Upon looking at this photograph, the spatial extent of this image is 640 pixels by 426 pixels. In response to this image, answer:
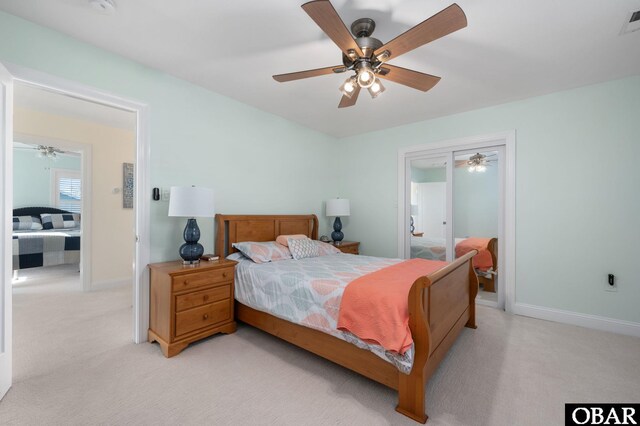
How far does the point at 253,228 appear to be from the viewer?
3.54 meters

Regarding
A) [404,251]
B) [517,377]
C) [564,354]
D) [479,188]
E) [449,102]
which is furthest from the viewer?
[404,251]

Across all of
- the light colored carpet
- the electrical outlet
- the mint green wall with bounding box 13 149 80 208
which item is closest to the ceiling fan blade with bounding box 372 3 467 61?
the light colored carpet

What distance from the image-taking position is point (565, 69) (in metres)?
2.66

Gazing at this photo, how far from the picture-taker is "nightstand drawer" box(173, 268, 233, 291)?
93.4 inches

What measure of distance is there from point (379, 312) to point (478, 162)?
3.03 metres

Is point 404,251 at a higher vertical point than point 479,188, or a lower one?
lower

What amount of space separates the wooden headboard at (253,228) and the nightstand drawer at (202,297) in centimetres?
54

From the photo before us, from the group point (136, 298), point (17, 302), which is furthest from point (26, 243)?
point (136, 298)

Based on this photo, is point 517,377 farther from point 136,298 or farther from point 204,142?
point 204,142

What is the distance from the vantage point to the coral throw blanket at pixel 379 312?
1661mm

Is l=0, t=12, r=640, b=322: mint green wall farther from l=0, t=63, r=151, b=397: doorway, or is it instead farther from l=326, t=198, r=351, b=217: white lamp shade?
l=326, t=198, r=351, b=217: white lamp shade

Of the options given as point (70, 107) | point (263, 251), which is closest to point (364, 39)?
point (263, 251)

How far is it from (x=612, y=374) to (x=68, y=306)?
18.4 feet

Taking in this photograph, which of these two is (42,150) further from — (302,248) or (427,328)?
(427,328)
